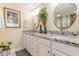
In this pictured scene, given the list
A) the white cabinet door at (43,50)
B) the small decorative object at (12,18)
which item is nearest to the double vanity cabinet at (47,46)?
the white cabinet door at (43,50)

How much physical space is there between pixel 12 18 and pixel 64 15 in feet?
2.71

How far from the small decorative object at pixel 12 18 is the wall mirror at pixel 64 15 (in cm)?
73

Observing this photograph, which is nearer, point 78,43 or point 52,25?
point 78,43

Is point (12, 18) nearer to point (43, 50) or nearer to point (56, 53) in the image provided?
point (43, 50)

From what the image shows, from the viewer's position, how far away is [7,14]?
4.66 feet

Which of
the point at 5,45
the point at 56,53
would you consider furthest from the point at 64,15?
the point at 5,45

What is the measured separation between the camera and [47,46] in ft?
4.23

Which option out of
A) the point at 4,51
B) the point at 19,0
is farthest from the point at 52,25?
the point at 4,51

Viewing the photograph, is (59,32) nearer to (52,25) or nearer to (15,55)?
(52,25)

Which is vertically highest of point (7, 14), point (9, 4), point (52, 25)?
point (9, 4)

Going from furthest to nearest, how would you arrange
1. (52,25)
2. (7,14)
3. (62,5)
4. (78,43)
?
(52,25) → (62,5) → (7,14) → (78,43)

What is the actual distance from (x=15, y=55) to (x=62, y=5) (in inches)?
42.4

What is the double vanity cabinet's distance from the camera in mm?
938

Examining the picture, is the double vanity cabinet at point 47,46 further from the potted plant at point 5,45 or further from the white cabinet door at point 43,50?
the potted plant at point 5,45
